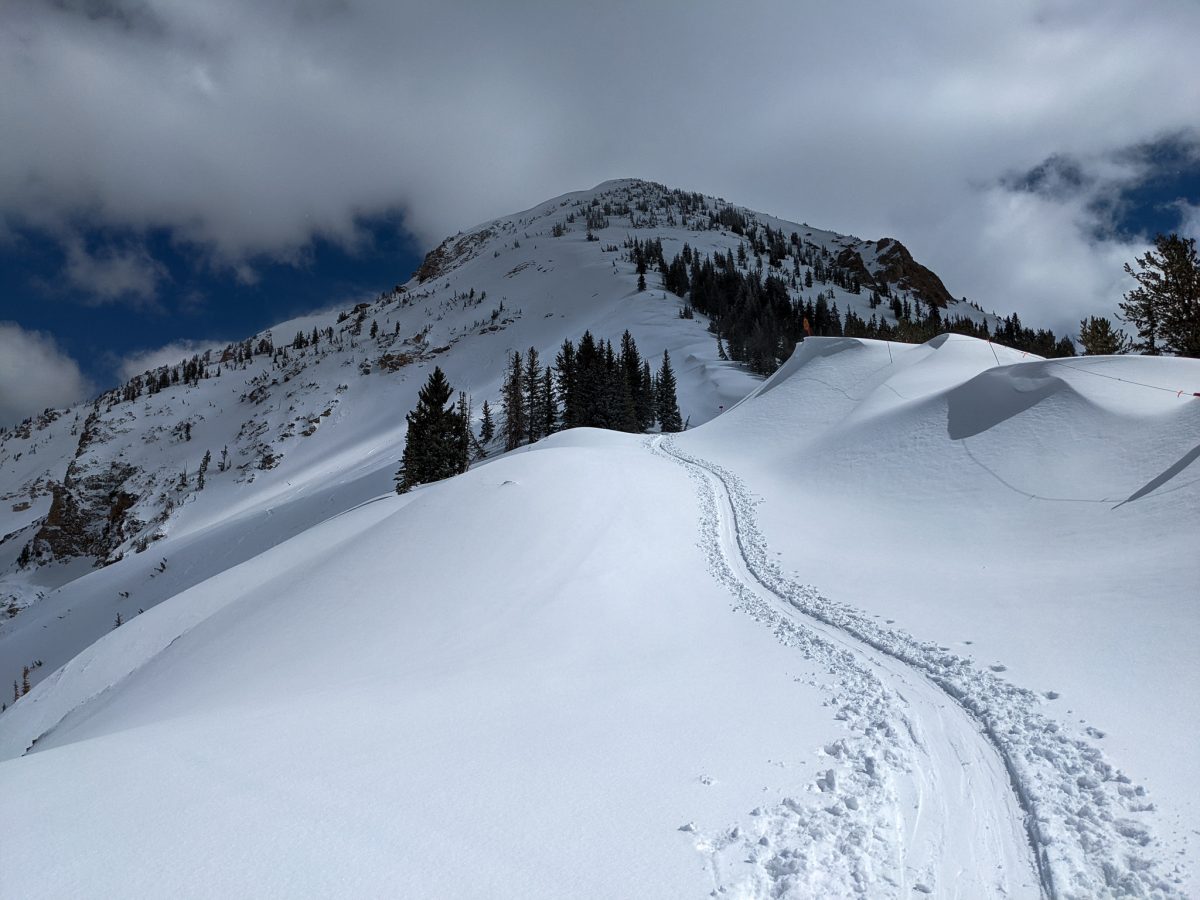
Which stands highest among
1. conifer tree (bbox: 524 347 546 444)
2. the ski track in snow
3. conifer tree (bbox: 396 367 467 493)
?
conifer tree (bbox: 524 347 546 444)

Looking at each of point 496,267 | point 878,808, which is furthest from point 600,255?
point 878,808

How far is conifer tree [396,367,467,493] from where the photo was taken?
126ft


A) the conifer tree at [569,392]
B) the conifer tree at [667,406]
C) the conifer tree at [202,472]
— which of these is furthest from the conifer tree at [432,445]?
the conifer tree at [202,472]

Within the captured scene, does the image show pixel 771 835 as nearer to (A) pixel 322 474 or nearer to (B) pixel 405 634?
(B) pixel 405 634

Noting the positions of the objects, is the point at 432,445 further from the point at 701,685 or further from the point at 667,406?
the point at 701,685

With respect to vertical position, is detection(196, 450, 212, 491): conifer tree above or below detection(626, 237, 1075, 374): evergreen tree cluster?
below

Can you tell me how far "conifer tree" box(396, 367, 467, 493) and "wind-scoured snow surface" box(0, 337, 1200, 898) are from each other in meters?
19.9

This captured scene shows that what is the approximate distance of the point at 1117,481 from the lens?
12.5 metres

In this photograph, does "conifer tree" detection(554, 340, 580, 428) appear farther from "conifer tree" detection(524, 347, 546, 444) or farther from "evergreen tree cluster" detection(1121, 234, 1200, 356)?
"evergreen tree cluster" detection(1121, 234, 1200, 356)

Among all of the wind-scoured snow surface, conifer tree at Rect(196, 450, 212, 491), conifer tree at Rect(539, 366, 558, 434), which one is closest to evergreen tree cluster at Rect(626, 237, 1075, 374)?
conifer tree at Rect(539, 366, 558, 434)

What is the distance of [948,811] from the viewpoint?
503 centimetres

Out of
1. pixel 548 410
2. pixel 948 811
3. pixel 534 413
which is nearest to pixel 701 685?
pixel 948 811

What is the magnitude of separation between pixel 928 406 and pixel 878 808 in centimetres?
2029

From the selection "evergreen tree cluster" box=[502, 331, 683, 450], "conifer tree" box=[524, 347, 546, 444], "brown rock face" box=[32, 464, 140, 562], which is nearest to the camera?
"evergreen tree cluster" box=[502, 331, 683, 450]
